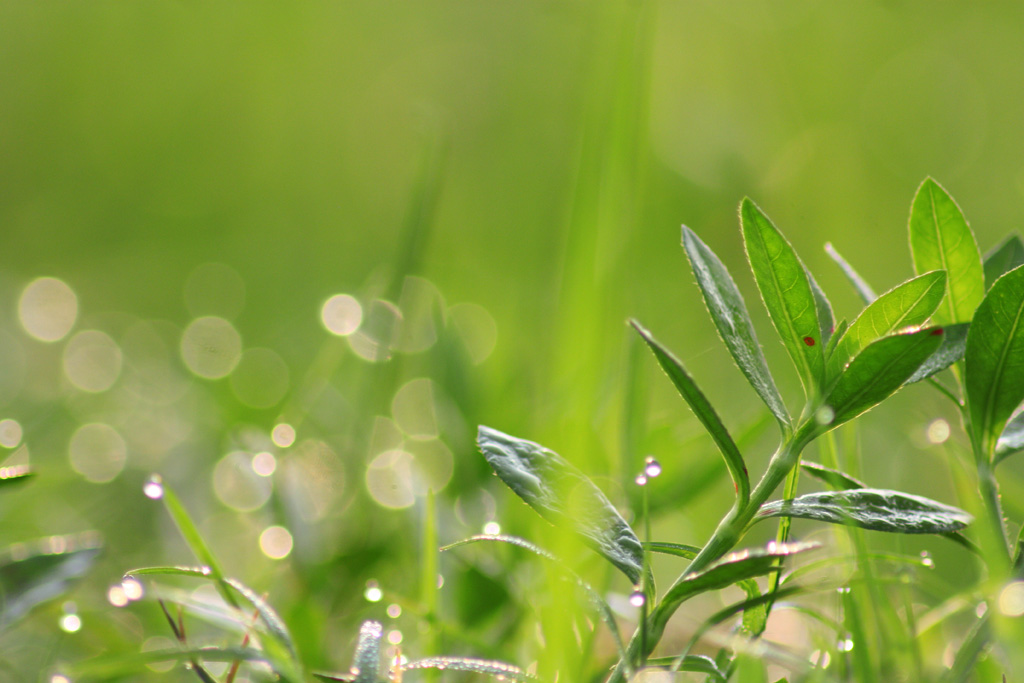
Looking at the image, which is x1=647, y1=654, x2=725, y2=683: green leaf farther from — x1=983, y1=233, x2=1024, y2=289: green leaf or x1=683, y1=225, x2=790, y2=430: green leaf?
x1=983, y1=233, x2=1024, y2=289: green leaf

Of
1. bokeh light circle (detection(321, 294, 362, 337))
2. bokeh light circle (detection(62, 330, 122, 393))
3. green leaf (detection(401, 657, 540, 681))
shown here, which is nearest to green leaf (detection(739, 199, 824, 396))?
green leaf (detection(401, 657, 540, 681))

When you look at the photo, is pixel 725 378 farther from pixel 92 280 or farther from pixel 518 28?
pixel 518 28

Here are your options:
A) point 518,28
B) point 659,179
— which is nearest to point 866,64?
point 659,179

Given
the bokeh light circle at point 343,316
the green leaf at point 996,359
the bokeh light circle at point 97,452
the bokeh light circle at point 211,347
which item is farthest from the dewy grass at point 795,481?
the bokeh light circle at point 211,347

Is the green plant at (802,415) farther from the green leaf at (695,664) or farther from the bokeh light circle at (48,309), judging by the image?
the bokeh light circle at (48,309)

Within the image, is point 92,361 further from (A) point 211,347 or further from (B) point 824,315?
(B) point 824,315
